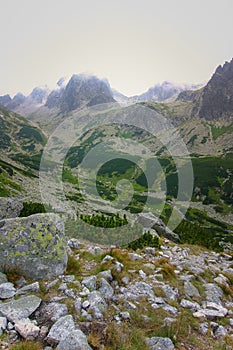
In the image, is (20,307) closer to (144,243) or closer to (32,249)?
(32,249)

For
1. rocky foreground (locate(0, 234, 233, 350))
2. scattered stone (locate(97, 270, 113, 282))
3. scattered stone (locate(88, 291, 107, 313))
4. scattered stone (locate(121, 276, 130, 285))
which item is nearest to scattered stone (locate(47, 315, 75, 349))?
rocky foreground (locate(0, 234, 233, 350))

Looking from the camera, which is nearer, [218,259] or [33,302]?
[33,302]

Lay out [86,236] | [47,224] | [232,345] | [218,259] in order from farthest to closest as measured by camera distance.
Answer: [86,236] < [218,259] < [47,224] < [232,345]

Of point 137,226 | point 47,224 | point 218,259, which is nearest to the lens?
point 47,224

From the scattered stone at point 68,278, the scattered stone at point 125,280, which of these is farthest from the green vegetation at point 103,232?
the scattered stone at point 68,278

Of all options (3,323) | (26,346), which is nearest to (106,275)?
(3,323)

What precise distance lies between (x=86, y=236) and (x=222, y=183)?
504 feet

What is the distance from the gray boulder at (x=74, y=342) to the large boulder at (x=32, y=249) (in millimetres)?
3637

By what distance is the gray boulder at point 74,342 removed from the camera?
6016mm

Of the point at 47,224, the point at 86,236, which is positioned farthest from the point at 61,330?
the point at 86,236

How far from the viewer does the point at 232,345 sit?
24.0 ft

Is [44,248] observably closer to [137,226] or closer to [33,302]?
[33,302]

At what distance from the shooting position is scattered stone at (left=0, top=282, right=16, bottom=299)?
814 cm

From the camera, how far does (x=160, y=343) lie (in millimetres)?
6816
